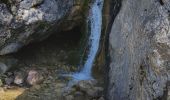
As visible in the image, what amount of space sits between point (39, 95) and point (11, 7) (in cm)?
252

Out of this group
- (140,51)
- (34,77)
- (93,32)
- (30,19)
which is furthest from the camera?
(93,32)

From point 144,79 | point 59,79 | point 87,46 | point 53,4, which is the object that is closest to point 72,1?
point 53,4

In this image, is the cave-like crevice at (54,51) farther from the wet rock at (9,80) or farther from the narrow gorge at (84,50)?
the wet rock at (9,80)

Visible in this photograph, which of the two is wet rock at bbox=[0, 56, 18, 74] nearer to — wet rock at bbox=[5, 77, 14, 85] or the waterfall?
wet rock at bbox=[5, 77, 14, 85]

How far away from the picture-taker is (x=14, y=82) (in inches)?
394

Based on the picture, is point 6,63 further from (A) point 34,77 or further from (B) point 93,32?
(B) point 93,32

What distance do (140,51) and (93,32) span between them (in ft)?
15.2

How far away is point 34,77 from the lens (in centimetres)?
1012

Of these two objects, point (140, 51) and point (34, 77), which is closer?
point (140, 51)

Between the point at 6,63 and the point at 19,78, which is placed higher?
the point at 6,63

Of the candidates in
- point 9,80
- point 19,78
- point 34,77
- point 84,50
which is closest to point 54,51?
point 84,50

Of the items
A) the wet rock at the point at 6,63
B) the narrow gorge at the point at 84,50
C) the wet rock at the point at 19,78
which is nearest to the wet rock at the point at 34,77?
the narrow gorge at the point at 84,50

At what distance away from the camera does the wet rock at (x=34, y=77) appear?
9.98 meters

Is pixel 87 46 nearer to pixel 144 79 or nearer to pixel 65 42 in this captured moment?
pixel 65 42
